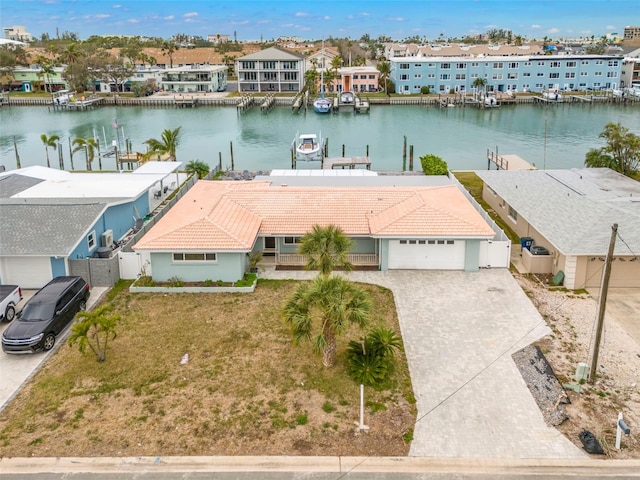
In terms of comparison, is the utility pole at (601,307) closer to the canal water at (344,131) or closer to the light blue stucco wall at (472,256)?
the light blue stucco wall at (472,256)

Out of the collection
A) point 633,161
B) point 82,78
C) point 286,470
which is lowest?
point 286,470

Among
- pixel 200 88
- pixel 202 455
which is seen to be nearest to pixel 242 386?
pixel 202 455

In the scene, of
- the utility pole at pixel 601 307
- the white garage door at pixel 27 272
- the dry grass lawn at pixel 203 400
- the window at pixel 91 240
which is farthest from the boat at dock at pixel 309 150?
the utility pole at pixel 601 307

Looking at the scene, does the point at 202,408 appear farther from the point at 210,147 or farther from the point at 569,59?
the point at 569,59

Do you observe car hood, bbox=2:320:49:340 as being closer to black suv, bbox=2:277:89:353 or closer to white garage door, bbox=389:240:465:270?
black suv, bbox=2:277:89:353

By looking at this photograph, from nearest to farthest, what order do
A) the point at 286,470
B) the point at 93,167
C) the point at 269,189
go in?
the point at 286,470 < the point at 269,189 < the point at 93,167

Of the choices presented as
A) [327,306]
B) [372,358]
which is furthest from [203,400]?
[372,358]
